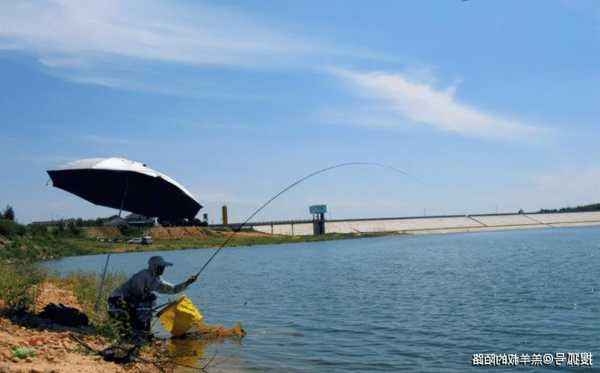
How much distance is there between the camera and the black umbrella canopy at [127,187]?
1366cm

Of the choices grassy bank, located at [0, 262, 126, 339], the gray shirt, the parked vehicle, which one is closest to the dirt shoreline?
grassy bank, located at [0, 262, 126, 339]

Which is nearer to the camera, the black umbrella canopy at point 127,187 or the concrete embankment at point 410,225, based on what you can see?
the black umbrella canopy at point 127,187

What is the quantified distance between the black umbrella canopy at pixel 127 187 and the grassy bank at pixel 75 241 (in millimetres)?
44235

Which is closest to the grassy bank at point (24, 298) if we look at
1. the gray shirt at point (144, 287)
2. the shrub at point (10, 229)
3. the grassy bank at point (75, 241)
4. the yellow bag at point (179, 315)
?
the gray shirt at point (144, 287)

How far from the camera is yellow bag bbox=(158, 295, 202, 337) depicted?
1526 cm

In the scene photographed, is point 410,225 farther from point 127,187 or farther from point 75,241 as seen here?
point 127,187

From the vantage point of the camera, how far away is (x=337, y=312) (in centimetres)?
2250

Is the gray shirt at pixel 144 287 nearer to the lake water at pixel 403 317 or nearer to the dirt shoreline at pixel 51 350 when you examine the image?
the dirt shoreline at pixel 51 350

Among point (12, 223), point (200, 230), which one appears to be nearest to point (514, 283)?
point (12, 223)

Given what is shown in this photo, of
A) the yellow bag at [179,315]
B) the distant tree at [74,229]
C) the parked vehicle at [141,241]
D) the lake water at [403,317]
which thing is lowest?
the lake water at [403,317]

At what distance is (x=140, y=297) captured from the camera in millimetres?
13727

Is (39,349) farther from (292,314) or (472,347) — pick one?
(292,314)

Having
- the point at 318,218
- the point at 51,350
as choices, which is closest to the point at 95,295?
the point at 51,350

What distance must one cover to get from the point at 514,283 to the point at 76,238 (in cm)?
8456
